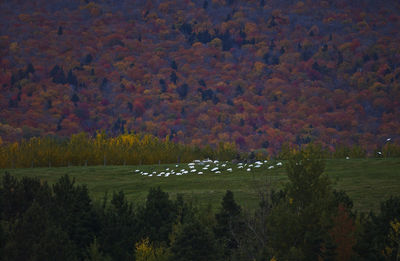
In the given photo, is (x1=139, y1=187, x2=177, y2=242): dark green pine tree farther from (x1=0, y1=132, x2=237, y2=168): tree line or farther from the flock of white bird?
(x1=0, y1=132, x2=237, y2=168): tree line

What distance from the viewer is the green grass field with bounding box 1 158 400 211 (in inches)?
2093

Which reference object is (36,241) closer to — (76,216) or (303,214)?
(76,216)

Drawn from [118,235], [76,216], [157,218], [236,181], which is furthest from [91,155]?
[118,235]

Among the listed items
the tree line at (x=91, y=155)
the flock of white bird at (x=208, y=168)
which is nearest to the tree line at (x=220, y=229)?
the flock of white bird at (x=208, y=168)

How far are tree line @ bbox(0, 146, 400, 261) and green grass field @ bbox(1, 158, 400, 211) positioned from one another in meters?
6.58

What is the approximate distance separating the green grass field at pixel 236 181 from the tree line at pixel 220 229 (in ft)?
21.6

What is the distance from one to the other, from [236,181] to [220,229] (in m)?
24.2

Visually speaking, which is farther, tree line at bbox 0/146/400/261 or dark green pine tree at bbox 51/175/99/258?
dark green pine tree at bbox 51/175/99/258

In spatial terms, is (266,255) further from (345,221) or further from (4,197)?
(4,197)

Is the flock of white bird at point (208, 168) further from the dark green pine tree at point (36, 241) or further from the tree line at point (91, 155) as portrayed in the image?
the dark green pine tree at point (36, 241)

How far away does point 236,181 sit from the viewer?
64188mm

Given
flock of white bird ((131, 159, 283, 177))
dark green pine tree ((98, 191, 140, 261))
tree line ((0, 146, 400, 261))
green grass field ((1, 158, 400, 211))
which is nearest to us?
tree line ((0, 146, 400, 261))

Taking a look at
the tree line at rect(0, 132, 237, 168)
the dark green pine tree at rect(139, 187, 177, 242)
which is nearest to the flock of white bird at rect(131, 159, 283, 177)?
the tree line at rect(0, 132, 237, 168)

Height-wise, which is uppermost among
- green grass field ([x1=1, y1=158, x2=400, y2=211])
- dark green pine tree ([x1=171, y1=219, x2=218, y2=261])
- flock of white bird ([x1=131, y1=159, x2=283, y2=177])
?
flock of white bird ([x1=131, y1=159, x2=283, y2=177])
